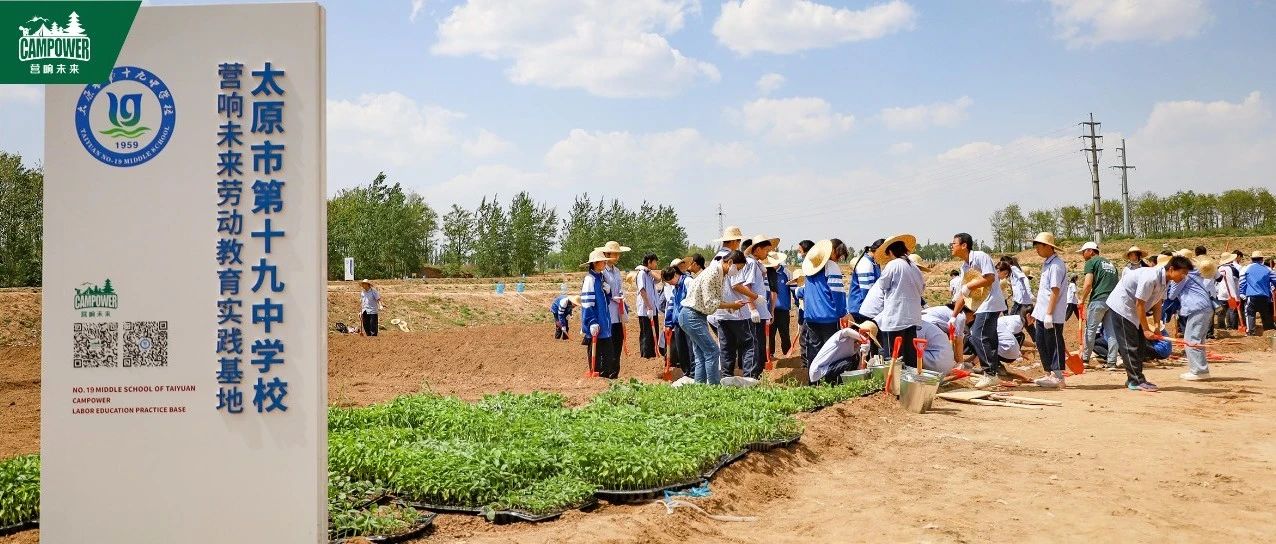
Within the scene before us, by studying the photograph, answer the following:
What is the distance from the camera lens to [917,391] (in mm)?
8969

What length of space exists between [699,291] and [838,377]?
191 centimetres

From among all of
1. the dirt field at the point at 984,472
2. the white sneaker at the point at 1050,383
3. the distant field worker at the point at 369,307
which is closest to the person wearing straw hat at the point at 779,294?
the dirt field at the point at 984,472

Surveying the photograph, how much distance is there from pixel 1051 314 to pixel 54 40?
33.8 ft

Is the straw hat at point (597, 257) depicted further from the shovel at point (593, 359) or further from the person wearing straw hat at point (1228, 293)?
the person wearing straw hat at point (1228, 293)

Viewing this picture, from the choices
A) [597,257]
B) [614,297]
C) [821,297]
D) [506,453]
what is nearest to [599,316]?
[614,297]

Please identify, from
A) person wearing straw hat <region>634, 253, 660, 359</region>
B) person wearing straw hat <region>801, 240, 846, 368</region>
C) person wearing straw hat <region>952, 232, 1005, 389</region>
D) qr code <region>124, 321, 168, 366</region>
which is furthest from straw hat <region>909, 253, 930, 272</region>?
qr code <region>124, 321, 168, 366</region>

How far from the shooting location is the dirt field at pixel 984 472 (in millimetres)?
5039

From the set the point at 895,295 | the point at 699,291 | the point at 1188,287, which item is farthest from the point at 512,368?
the point at 1188,287

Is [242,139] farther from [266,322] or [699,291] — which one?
[699,291]

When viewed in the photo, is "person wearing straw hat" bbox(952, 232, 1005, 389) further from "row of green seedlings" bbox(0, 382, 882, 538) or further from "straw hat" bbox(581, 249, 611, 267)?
"straw hat" bbox(581, 249, 611, 267)

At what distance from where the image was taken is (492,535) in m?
4.76

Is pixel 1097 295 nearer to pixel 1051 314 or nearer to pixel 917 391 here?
pixel 1051 314

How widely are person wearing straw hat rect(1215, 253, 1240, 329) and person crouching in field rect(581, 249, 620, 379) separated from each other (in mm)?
12789

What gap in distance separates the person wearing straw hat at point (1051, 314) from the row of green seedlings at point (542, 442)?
413 centimetres
